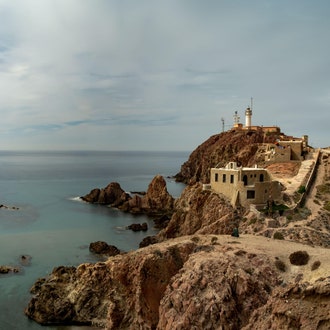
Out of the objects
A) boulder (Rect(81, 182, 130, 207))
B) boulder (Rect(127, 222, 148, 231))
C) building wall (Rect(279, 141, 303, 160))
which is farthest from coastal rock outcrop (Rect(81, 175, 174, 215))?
building wall (Rect(279, 141, 303, 160))

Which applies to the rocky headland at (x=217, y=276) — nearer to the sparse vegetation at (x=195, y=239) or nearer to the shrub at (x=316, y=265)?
the shrub at (x=316, y=265)

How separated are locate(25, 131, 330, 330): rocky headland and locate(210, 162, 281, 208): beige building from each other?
57.9 inches

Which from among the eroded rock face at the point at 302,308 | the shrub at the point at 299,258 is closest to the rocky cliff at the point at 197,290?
the eroded rock face at the point at 302,308

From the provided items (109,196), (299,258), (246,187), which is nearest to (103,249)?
(246,187)

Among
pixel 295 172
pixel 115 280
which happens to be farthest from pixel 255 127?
pixel 115 280

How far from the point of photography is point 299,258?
24.9 metres

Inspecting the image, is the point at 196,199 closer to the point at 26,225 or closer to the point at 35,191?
the point at 26,225

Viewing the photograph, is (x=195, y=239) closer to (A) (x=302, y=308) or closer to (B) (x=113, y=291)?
(B) (x=113, y=291)

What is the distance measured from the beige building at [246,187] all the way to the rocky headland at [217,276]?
1472mm

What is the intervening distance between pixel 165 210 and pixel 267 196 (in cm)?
4279

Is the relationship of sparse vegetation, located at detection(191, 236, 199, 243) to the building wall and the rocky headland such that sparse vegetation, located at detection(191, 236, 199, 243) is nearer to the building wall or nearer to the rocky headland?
the rocky headland

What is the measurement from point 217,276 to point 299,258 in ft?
18.7

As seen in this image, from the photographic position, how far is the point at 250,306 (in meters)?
21.7

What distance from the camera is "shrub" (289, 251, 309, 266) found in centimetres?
2470
